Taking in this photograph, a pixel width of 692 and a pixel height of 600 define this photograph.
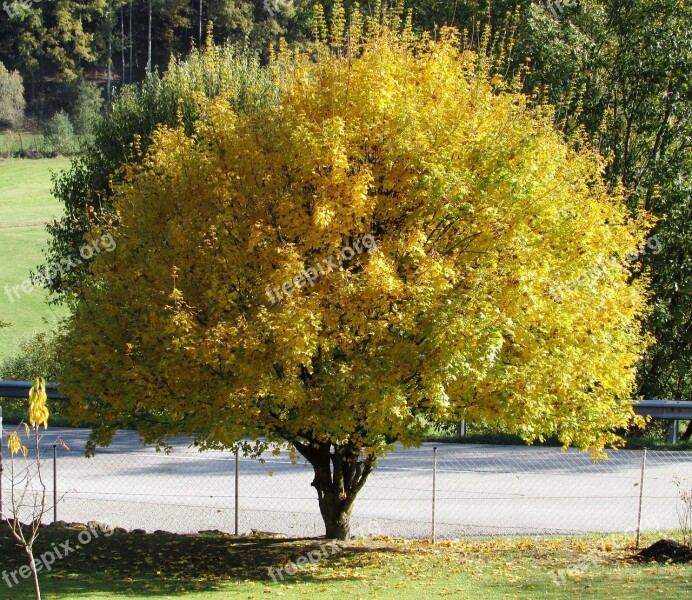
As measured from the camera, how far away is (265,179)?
9922 millimetres

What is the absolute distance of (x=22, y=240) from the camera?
163 feet

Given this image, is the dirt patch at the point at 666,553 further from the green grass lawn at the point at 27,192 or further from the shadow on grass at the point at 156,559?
the green grass lawn at the point at 27,192

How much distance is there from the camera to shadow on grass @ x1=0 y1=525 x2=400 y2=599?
32.3ft

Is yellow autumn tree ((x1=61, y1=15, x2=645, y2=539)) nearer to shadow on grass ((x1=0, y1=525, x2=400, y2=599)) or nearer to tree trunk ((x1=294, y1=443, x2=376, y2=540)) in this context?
tree trunk ((x1=294, y1=443, x2=376, y2=540))

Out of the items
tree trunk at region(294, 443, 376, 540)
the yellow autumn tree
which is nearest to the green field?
tree trunk at region(294, 443, 376, 540)

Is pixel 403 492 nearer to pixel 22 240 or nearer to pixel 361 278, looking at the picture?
pixel 361 278

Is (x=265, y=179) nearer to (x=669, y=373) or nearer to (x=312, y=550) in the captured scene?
(x=312, y=550)

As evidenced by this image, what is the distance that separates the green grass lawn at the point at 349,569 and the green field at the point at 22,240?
56.2ft

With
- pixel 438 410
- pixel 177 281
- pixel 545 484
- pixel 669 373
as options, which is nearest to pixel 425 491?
pixel 545 484

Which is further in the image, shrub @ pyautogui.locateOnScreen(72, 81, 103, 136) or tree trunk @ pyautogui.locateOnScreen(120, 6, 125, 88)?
tree trunk @ pyautogui.locateOnScreen(120, 6, 125, 88)

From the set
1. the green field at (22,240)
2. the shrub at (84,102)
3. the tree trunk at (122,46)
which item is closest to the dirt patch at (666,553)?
the green field at (22,240)

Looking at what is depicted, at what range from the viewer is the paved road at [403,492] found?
13.5m

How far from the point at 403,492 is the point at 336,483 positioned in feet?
10.9

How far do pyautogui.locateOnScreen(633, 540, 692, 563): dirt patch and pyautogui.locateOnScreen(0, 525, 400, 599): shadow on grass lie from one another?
337cm
